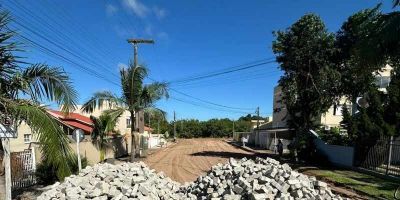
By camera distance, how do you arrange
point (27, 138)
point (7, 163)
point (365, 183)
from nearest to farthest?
point (7, 163) → point (365, 183) → point (27, 138)

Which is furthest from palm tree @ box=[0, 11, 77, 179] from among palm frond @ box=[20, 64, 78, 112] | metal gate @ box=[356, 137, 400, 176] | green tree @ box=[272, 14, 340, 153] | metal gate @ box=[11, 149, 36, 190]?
green tree @ box=[272, 14, 340, 153]

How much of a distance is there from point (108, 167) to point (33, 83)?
12.4 feet

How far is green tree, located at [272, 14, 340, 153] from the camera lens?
28844 millimetres

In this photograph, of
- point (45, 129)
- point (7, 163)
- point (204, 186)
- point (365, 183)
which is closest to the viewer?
point (45, 129)

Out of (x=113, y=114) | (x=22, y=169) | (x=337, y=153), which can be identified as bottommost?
(x=337, y=153)

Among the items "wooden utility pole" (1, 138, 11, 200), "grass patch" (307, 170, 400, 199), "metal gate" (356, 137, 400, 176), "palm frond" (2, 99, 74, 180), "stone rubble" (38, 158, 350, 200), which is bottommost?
"grass patch" (307, 170, 400, 199)

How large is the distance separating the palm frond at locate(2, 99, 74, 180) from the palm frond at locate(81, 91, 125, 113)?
55.7 feet

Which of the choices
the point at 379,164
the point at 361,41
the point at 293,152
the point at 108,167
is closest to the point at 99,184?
the point at 108,167

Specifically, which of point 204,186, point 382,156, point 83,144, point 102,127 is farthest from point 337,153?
point 204,186

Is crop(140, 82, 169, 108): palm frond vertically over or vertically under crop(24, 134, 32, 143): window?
over

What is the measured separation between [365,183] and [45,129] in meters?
13.6

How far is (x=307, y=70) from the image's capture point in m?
29.8

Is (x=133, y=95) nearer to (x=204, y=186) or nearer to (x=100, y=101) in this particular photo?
(x=100, y=101)

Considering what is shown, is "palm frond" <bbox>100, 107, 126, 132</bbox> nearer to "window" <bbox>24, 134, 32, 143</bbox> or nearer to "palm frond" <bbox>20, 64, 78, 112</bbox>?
"window" <bbox>24, 134, 32, 143</bbox>
